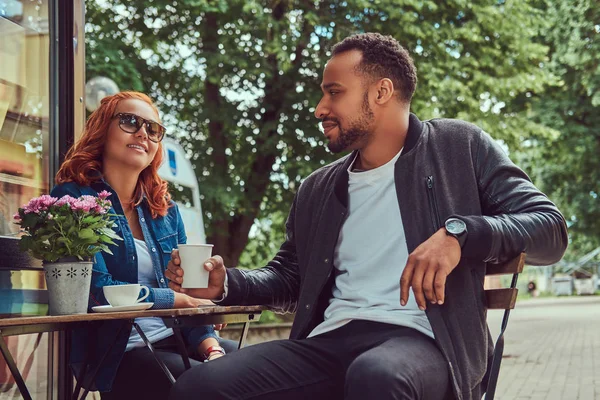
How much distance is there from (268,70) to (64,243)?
32.8 ft

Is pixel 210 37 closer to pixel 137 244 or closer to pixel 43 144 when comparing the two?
pixel 43 144

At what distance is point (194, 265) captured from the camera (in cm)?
257

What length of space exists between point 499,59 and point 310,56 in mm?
3363

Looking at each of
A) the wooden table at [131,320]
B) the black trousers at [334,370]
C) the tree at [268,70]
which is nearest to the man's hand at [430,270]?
the black trousers at [334,370]

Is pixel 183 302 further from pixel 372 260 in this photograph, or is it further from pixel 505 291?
pixel 505 291

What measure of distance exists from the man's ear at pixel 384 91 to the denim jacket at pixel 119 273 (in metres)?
1.13

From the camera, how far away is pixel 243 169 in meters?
13.8

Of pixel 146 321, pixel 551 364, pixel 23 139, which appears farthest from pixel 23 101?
pixel 551 364

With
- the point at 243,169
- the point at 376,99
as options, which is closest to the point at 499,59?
the point at 243,169

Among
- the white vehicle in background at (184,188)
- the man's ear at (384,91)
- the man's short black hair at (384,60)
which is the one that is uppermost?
the man's short black hair at (384,60)

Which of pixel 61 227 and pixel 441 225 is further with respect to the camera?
pixel 61 227

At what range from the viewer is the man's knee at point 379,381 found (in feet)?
6.93

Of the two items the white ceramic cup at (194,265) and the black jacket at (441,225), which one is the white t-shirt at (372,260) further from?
the white ceramic cup at (194,265)

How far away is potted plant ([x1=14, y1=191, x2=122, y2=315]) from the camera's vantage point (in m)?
2.99
